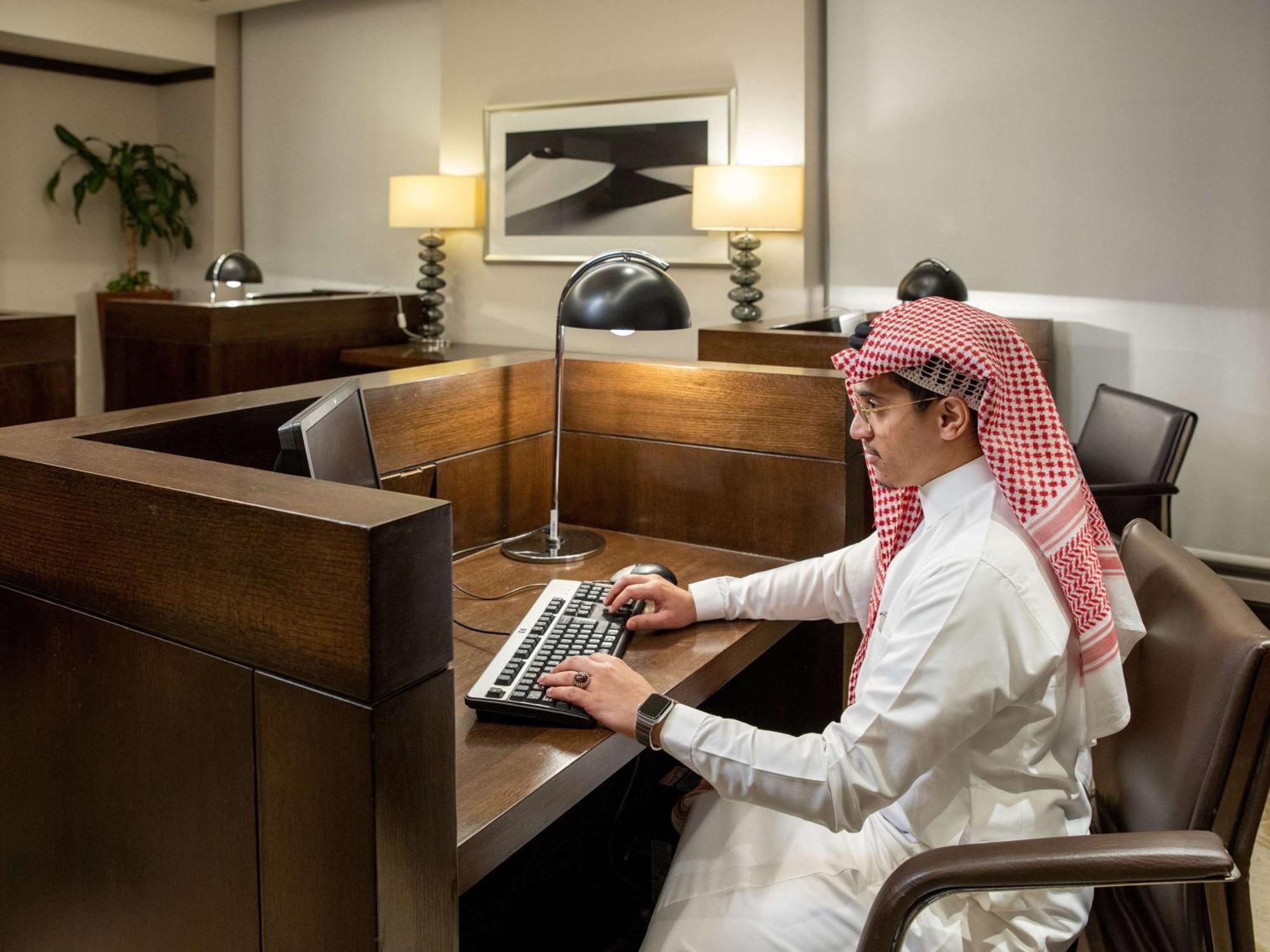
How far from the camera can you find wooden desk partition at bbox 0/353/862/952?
3.08 ft

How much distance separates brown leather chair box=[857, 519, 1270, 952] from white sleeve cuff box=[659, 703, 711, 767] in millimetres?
285

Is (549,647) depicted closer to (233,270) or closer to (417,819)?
(417,819)

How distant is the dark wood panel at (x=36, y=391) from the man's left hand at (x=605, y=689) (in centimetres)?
289

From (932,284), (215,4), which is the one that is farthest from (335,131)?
(932,284)

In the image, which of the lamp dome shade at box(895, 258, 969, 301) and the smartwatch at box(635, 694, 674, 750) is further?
the lamp dome shade at box(895, 258, 969, 301)

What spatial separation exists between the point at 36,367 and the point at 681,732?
3.29m

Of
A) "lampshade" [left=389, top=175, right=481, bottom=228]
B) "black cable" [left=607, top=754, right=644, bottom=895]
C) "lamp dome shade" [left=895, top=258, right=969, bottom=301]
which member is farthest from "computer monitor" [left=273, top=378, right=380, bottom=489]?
"lampshade" [left=389, top=175, right=481, bottom=228]

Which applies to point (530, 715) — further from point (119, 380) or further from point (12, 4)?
point (12, 4)

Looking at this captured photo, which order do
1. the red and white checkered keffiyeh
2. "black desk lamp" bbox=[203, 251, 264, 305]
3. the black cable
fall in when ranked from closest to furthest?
1. the red and white checkered keffiyeh
2. the black cable
3. "black desk lamp" bbox=[203, 251, 264, 305]

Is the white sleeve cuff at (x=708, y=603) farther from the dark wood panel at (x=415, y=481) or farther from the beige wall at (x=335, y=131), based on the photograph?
the beige wall at (x=335, y=131)

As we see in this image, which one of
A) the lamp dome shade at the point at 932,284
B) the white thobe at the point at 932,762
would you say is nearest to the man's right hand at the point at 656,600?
the white thobe at the point at 932,762

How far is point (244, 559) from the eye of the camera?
982 millimetres

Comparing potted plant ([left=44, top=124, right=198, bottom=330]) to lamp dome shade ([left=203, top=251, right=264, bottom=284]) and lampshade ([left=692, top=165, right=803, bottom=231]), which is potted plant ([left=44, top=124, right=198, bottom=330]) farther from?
lampshade ([left=692, top=165, right=803, bottom=231])

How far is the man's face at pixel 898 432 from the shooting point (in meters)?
1.33
